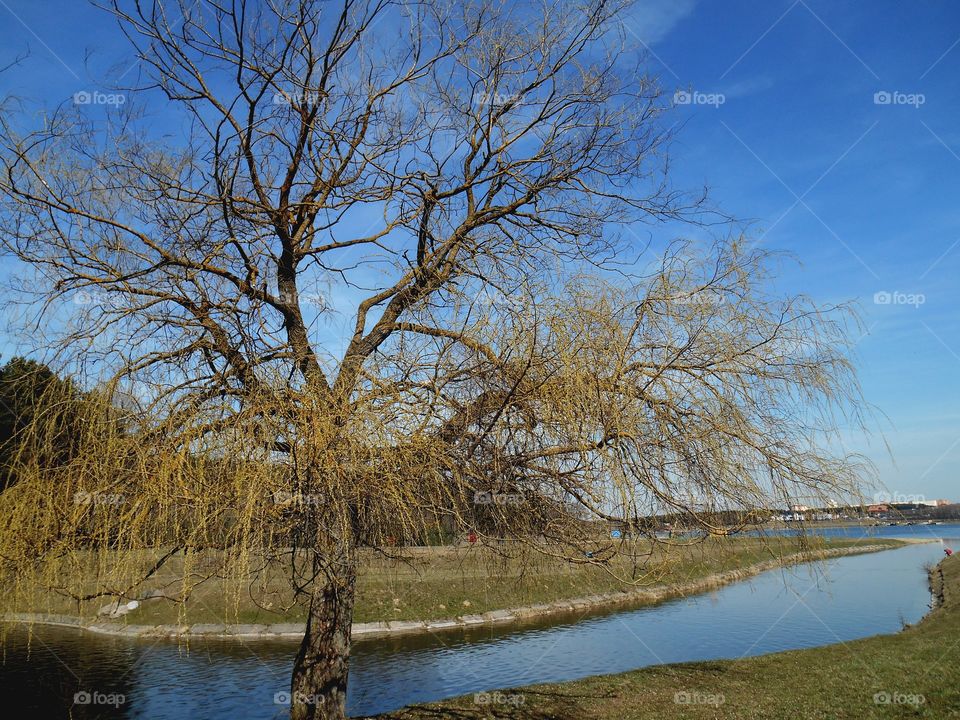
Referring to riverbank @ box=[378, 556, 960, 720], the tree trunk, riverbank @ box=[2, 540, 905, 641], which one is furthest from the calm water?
the tree trunk

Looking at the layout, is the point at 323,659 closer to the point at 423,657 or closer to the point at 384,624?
the point at 423,657

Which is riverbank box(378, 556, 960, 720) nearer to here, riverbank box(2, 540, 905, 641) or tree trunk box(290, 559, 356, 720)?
tree trunk box(290, 559, 356, 720)

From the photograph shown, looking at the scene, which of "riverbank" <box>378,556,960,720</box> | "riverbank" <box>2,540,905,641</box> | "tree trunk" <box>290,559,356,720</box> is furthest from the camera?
"riverbank" <box>2,540,905,641</box>

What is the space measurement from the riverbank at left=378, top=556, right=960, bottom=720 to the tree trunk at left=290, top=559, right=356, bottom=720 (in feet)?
8.96

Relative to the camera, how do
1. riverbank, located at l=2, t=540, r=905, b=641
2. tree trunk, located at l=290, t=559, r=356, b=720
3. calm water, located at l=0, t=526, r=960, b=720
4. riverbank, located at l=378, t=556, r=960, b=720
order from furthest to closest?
riverbank, located at l=2, t=540, r=905, b=641, calm water, located at l=0, t=526, r=960, b=720, riverbank, located at l=378, t=556, r=960, b=720, tree trunk, located at l=290, t=559, r=356, b=720

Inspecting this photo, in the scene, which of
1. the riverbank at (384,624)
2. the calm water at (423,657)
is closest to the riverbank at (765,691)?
the calm water at (423,657)

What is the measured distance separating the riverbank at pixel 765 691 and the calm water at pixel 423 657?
1594 mm

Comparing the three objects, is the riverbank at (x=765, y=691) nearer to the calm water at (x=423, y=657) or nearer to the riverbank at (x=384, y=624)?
the calm water at (x=423, y=657)

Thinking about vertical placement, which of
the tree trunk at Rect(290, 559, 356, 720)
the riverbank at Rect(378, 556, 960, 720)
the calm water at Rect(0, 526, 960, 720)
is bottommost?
the calm water at Rect(0, 526, 960, 720)

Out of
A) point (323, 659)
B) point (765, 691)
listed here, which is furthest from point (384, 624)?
point (323, 659)

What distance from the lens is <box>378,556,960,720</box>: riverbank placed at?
8461 millimetres

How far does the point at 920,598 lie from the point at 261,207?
2856 centimetres

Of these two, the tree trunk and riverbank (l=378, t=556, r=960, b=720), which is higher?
the tree trunk

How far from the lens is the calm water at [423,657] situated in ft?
41.2
